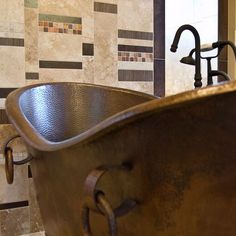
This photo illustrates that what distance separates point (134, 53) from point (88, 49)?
25 centimetres

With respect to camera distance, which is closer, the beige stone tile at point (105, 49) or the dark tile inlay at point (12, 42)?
the dark tile inlay at point (12, 42)

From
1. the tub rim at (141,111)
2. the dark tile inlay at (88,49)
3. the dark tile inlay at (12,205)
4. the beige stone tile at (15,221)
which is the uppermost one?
the dark tile inlay at (88,49)

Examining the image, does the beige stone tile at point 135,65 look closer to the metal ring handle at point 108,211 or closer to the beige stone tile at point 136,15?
the beige stone tile at point 136,15

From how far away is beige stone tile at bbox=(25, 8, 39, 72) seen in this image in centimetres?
169

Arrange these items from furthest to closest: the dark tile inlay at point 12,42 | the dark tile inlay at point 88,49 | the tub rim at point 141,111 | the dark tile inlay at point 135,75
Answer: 1. the dark tile inlay at point 135,75
2. the dark tile inlay at point 88,49
3. the dark tile inlay at point 12,42
4. the tub rim at point 141,111

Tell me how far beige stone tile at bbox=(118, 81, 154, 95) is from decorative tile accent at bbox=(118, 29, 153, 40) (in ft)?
0.74

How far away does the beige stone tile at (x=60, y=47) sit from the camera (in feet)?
5.65

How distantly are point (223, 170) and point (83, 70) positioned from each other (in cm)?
125

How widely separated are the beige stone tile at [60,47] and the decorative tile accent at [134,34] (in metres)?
0.23

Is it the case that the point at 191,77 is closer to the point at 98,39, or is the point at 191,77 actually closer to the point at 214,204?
the point at 98,39

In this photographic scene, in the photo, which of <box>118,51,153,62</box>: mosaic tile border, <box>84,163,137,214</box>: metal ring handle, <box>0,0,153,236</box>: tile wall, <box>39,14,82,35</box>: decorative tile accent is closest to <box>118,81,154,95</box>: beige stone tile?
<box>0,0,153,236</box>: tile wall

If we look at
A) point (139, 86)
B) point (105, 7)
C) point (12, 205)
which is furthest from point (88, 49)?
point (12, 205)

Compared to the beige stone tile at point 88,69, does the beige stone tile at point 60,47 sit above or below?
above

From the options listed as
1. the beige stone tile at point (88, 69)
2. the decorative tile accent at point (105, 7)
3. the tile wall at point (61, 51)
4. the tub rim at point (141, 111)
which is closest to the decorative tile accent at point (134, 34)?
the tile wall at point (61, 51)
